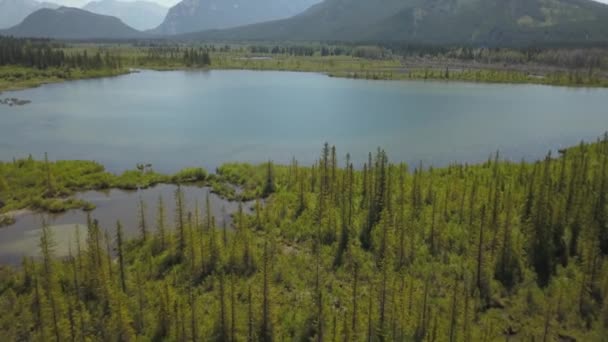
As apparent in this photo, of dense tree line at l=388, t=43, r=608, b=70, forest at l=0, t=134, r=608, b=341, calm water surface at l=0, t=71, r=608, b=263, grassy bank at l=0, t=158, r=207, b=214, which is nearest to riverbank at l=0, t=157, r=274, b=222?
grassy bank at l=0, t=158, r=207, b=214

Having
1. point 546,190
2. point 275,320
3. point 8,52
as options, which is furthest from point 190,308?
point 8,52

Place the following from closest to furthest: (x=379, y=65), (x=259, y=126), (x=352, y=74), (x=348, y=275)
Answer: (x=348, y=275), (x=259, y=126), (x=352, y=74), (x=379, y=65)

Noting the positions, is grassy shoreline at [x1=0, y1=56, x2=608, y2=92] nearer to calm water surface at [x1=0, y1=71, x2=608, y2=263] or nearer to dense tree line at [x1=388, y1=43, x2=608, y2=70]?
calm water surface at [x1=0, y1=71, x2=608, y2=263]

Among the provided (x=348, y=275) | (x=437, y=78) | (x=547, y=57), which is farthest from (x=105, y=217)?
(x=547, y=57)

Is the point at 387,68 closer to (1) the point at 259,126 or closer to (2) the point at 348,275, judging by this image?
(1) the point at 259,126

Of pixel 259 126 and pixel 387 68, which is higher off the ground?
pixel 387 68

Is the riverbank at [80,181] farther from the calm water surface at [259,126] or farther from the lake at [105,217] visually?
the calm water surface at [259,126]
